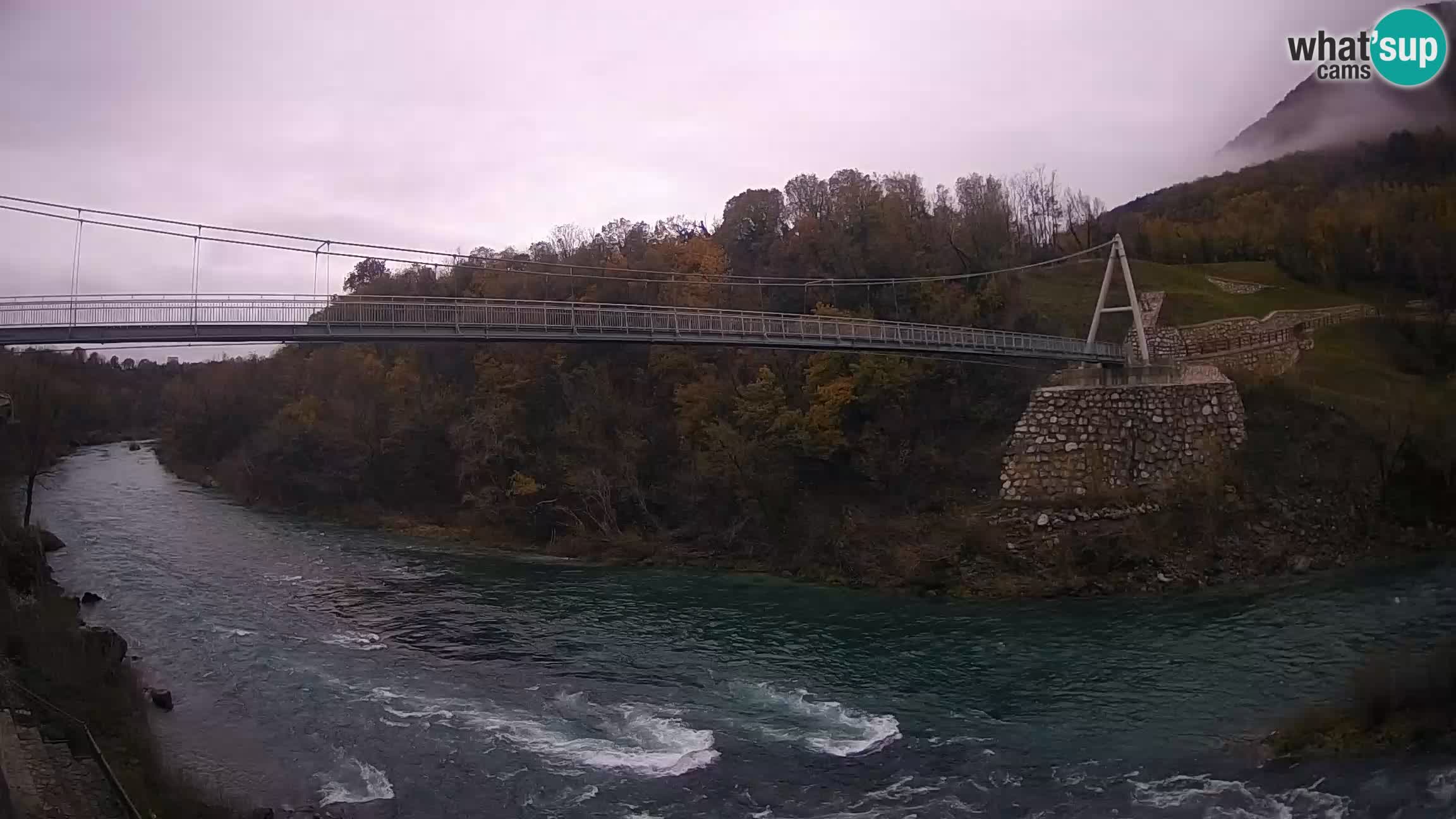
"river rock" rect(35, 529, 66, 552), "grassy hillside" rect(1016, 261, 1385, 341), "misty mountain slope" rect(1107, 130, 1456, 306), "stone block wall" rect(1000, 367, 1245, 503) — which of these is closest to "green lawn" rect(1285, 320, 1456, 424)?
"misty mountain slope" rect(1107, 130, 1456, 306)

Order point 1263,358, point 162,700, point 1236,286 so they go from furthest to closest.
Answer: point 1236,286, point 1263,358, point 162,700

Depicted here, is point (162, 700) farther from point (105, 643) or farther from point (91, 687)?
point (105, 643)

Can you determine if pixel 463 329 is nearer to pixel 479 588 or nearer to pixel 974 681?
pixel 479 588

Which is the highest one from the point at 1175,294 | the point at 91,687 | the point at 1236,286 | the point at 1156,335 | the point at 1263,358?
the point at 1236,286

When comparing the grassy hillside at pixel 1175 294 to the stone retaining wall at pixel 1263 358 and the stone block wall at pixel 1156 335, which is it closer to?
the stone block wall at pixel 1156 335

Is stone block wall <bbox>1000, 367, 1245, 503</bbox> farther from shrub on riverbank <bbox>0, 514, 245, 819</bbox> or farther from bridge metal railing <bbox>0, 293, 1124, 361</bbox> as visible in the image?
shrub on riverbank <bbox>0, 514, 245, 819</bbox>

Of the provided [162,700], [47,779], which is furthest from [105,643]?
[47,779]
